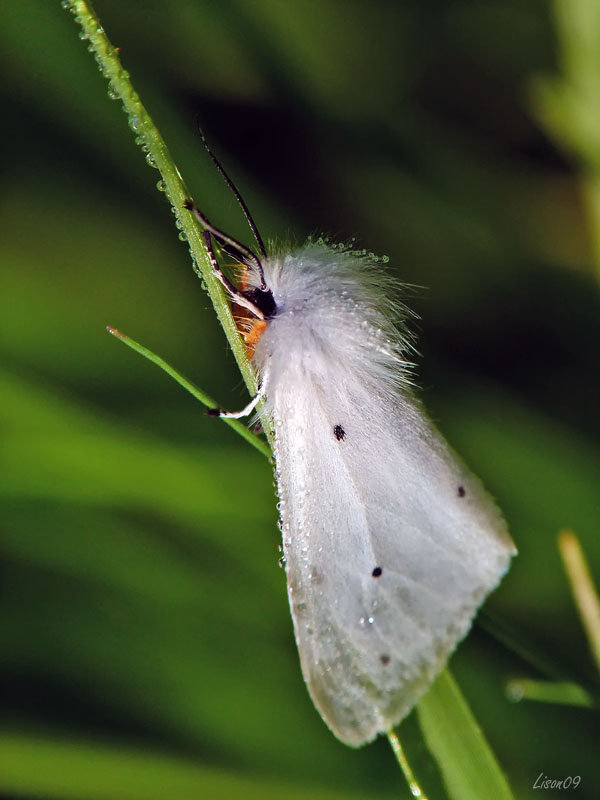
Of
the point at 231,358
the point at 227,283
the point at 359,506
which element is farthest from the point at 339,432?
the point at 231,358

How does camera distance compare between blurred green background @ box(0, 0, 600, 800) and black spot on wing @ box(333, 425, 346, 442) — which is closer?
black spot on wing @ box(333, 425, 346, 442)

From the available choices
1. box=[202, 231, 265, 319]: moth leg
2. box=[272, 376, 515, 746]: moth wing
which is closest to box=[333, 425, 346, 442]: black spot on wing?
box=[272, 376, 515, 746]: moth wing

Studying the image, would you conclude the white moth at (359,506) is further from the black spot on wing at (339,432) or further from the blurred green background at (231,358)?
the blurred green background at (231,358)

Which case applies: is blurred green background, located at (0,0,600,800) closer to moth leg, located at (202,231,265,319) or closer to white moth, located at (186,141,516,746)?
white moth, located at (186,141,516,746)

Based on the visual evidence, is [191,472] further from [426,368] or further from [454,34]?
[454,34]

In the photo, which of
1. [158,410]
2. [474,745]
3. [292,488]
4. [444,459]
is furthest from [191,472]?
[474,745]

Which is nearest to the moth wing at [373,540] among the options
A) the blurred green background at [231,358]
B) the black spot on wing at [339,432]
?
the black spot on wing at [339,432]
